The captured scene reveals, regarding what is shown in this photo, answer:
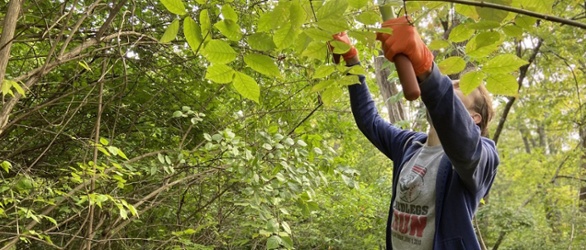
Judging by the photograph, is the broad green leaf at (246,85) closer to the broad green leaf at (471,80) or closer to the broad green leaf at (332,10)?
the broad green leaf at (332,10)

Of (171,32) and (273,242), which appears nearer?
(171,32)

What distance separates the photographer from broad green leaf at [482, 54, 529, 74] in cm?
Answer: 90

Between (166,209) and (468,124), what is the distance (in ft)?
9.27

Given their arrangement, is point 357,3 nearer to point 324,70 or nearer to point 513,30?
point 324,70

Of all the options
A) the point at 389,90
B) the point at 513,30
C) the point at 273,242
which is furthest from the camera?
the point at 389,90

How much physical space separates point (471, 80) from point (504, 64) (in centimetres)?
7

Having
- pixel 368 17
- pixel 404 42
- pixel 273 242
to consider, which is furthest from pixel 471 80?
pixel 273 242

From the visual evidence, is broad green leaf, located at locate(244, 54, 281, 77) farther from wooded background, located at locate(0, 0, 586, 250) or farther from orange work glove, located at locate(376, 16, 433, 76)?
orange work glove, located at locate(376, 16, 433, 76)

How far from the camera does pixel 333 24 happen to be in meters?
0.86

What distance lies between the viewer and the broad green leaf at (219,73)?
0.91 m

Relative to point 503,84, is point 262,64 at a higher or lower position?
lower

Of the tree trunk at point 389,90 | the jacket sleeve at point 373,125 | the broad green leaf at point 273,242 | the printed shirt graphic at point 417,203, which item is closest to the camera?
the printed shirt graphic at point 417,203

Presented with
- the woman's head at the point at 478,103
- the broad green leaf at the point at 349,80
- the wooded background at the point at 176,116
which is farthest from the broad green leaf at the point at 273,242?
the broad green leaf at the point at 349,80

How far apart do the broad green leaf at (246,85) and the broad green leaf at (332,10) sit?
21cm
